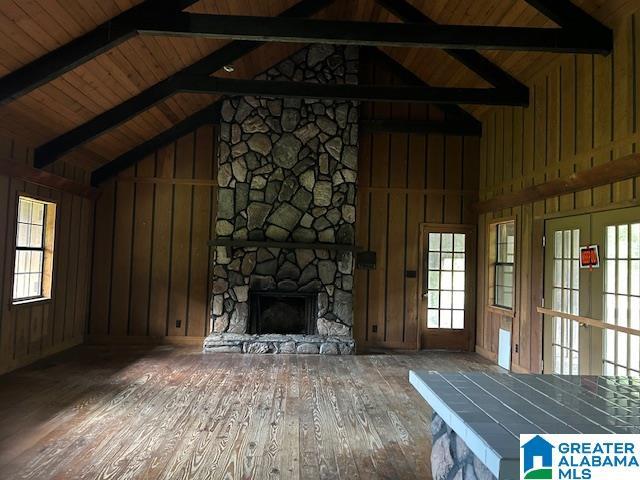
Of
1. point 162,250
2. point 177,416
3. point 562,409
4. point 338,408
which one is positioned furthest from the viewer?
point 162,250

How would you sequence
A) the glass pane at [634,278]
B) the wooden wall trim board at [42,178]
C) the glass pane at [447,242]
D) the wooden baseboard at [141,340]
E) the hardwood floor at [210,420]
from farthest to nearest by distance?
the glass pane at [447,242] < the wooden baseboard at [141,340] < the wooden wall trim board at [42,178] < the glass pane at [634,278] < the hardwood floor at [210,420]

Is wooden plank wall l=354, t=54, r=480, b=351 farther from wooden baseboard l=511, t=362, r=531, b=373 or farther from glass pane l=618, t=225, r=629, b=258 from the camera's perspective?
glass pane l=618, t=225, r=629, b=258

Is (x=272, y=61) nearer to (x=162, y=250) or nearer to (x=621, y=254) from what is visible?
(x=162, y=250)

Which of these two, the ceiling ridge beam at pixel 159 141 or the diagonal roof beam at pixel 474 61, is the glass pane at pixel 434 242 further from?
the ceiling ridge beam at pixel 159 141

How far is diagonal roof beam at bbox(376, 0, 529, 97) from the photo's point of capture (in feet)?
19.2

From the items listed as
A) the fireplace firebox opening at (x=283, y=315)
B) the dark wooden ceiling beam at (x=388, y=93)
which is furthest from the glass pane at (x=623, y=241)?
the fireplace firebox opening at (x=283, y=315)

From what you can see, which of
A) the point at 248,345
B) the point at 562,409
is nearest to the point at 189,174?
the point at 248,345

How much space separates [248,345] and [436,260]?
10.7 feet

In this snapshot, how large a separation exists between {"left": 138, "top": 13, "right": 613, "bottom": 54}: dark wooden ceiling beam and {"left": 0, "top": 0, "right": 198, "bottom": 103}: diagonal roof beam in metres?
0.13

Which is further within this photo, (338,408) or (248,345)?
(248,345)

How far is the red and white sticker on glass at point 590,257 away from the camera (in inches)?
172

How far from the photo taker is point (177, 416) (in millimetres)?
3949

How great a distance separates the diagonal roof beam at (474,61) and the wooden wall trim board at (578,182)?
128 cm

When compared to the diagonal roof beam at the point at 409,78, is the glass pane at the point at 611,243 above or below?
below
